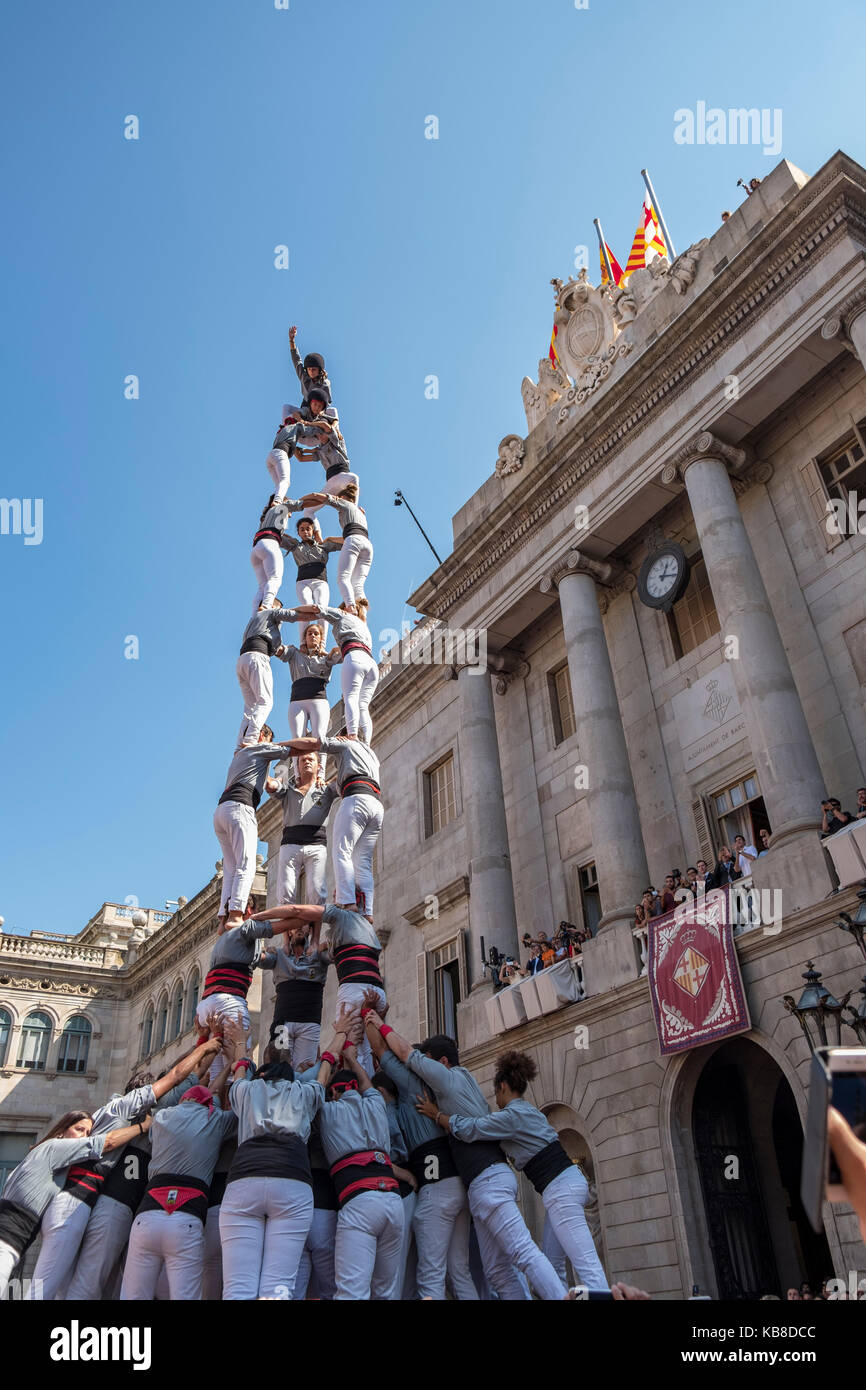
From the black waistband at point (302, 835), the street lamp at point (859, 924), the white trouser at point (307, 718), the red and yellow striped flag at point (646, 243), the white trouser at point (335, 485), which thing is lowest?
the street lamp at point (859, 924)

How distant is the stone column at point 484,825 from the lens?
23.1 metres

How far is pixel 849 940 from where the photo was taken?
1477cm

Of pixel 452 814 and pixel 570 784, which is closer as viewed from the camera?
pixel 570 784

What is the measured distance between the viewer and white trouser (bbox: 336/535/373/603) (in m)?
13.4

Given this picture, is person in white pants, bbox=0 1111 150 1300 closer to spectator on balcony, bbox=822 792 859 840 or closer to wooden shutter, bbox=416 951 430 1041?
spectator on balcony, bbox=822 792 859 840

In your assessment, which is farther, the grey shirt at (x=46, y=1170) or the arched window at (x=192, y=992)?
the arched window at (x=192, y=992)

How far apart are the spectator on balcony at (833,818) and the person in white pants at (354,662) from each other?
795 cm

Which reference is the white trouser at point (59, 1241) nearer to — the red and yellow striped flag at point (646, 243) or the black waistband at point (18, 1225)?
the black waistband at point (18, 1225)

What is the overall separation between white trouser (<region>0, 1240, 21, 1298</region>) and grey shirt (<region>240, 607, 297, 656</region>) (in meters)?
6.87

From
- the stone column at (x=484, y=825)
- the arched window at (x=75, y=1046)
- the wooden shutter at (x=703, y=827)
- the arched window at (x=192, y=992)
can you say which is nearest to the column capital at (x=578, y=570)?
the stone column at (x=484, y=825)

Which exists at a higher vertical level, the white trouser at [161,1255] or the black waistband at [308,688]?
the black waistband at [308,688]
